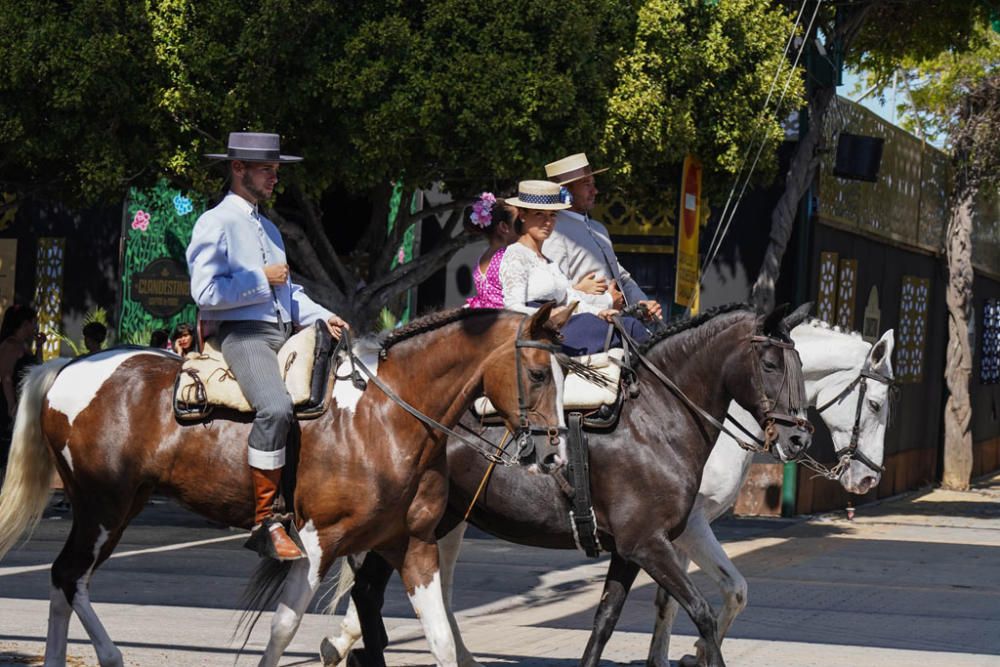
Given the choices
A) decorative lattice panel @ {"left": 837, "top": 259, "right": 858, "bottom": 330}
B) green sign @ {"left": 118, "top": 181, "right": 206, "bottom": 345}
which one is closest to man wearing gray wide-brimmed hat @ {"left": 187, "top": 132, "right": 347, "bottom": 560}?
green sign @ {"left": 118, "top": 181, "right": 206, "bottom": 345}

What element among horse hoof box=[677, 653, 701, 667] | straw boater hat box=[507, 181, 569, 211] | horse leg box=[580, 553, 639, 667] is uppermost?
straw boater hat box=[507, 181, 569, 211]

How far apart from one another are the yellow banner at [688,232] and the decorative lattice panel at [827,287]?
221 centimetres

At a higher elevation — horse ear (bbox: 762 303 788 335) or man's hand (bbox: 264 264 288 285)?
man's hand (bbox: 264 264 288 285)

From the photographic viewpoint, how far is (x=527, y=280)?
26.8 feet

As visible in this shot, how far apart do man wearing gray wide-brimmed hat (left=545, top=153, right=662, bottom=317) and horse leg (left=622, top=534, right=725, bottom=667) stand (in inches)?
59.5

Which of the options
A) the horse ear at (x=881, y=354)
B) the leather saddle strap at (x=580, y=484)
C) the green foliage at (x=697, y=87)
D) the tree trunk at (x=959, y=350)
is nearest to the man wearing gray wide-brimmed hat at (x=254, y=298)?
the leather saddle strap at (x=580, y=484)

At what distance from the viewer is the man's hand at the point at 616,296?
8.71 metres

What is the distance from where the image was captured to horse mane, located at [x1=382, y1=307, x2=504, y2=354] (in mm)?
7176

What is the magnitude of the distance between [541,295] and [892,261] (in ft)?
48.8

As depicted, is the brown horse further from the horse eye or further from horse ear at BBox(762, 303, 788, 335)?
horse ear at BBox(762, 303, 788, 335)

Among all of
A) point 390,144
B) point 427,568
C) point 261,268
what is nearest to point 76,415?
point 261,268

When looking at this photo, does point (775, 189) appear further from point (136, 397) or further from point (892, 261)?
point (136, 397)

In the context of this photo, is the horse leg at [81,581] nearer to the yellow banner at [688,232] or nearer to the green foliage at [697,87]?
the green foliage at [697,87]

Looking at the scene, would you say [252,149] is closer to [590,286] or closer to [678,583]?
[590,286]
